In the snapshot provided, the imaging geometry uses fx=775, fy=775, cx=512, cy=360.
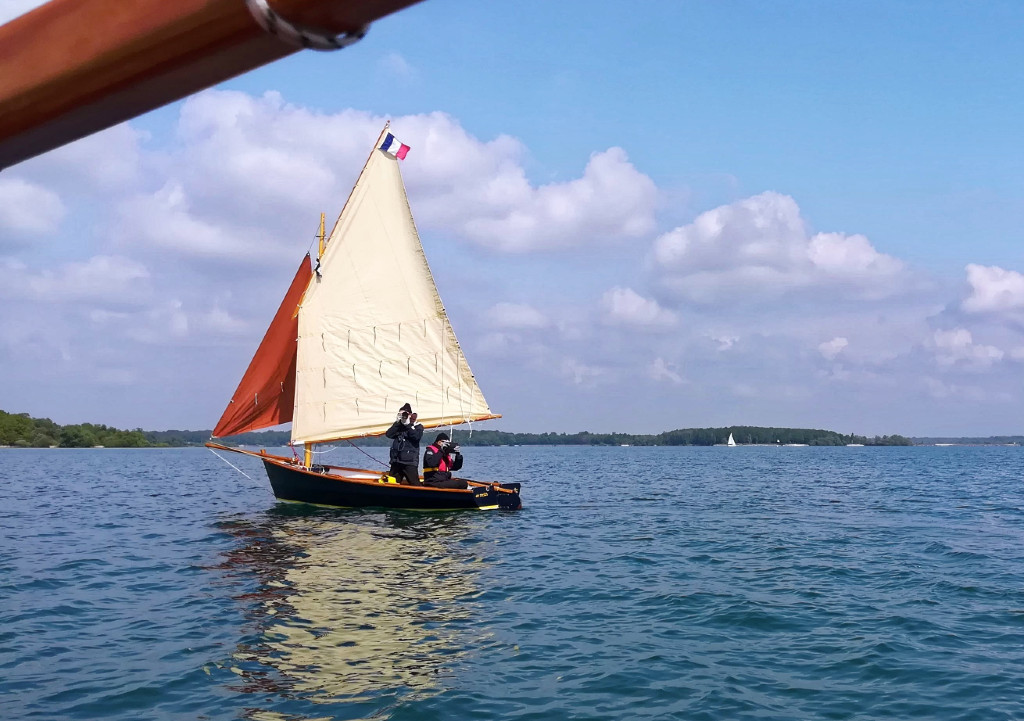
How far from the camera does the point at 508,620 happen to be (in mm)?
12906

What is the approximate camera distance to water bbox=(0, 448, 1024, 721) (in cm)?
924

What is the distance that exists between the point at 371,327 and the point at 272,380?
4675 millimetres

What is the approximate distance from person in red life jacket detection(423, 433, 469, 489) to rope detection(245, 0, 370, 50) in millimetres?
25349

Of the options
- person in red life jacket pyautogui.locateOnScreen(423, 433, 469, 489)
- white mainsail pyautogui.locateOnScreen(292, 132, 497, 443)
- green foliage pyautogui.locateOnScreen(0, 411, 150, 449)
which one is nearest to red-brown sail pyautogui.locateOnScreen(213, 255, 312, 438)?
white mainsail pyautogui.locateOnScreen(292, 132, 497, 443)

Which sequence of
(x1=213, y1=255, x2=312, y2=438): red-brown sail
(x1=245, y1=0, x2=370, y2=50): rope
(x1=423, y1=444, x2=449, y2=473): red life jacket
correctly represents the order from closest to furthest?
(x1=245, y1=0, x2=370, y2=50): rope, (x1=423, y1=444, x2=449, y2=473): red life jacket, (x1=213, y1=255, x2=312, y2=438): red-brown sail

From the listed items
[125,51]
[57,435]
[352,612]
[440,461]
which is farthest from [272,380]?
[57,435]

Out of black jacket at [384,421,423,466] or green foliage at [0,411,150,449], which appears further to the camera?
green foliage at [0,411,150,449]

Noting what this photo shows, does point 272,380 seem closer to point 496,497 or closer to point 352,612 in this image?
point 496,497

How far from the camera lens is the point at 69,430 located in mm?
167625

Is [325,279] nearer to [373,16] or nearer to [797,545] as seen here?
[797,545]

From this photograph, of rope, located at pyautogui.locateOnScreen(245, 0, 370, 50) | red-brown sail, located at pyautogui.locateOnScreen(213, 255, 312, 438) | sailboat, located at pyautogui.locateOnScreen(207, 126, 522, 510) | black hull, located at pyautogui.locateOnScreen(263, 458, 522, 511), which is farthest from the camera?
red-brown sail, located at pyautogui.locateOnScreen(213, 255, 312, 438)

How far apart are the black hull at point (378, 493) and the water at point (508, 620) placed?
136 cm

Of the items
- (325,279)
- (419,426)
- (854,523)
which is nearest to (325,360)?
(325,279)

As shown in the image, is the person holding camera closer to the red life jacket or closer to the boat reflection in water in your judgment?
the red life jacket
